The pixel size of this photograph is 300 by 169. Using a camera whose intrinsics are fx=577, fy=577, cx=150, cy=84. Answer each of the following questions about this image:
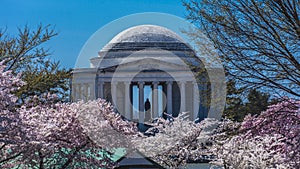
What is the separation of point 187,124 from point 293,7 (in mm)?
5360

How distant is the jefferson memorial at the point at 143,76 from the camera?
211 feet

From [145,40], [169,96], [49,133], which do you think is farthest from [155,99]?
[49,133]

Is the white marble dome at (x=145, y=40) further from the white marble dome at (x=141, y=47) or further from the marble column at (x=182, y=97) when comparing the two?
the marble column at (x=182, y=97)

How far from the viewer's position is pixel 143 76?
64938 mm

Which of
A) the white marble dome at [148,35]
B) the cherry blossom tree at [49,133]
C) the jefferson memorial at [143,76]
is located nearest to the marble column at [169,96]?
the jefferson memorial at [143,76]

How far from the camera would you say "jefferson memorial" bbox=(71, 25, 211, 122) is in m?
64.3

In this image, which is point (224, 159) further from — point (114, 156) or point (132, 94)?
point (132, 94)

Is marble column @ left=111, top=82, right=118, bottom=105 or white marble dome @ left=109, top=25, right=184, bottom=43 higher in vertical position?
white marble dome @ left=109, top=25, right=184, bottom=43

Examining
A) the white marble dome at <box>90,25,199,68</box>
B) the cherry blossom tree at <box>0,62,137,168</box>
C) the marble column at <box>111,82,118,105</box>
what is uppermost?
the white marble dome at <box>90,25,199,68</box>

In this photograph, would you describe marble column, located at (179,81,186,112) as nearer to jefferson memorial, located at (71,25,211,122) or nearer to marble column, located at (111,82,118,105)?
jefferson memorial, located at (71,25,211,122)

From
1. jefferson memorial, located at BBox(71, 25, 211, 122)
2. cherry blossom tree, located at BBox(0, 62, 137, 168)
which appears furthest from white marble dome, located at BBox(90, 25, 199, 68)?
cherry blossom tree, located at BBox(0, 62, 137, 168)

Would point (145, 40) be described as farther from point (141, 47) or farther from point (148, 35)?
point (141, 47)

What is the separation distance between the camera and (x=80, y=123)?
49.0 feet

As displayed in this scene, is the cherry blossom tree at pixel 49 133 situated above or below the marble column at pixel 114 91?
below
